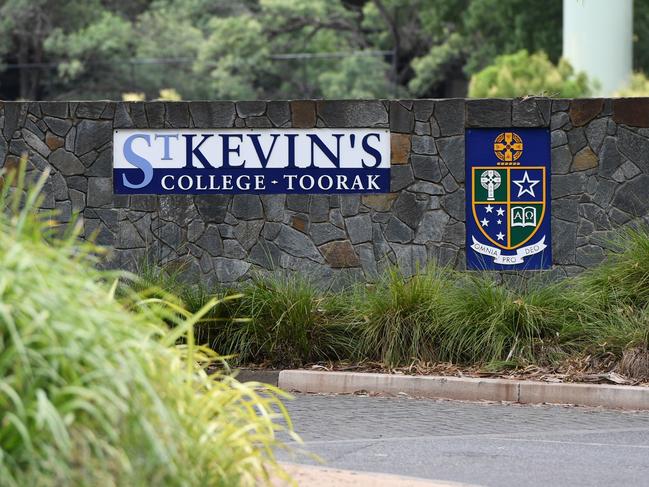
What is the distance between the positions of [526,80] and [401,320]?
16.6m

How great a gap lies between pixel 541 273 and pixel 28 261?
862 centimetres

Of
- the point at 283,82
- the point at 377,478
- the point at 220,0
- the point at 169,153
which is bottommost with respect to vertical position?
the point at 377,478

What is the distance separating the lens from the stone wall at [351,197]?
12.9 metres

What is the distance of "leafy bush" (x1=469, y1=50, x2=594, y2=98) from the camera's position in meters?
26.0

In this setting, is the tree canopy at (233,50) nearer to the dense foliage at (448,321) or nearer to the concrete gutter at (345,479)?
the dense foliage at (448,321)

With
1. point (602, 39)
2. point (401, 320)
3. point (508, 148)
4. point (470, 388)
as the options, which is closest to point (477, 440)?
point (470, 388)

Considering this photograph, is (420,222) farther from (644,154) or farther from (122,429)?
(122,429)

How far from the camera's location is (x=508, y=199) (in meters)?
12.8

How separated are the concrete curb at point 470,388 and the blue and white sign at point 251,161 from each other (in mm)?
2924

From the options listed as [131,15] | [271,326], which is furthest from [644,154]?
[131,15]

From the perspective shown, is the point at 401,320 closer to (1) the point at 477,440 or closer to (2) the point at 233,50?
(1) the point at 477,440

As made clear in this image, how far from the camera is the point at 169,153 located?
1305 cm

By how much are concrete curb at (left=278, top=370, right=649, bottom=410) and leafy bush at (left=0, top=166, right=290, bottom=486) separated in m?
5.47

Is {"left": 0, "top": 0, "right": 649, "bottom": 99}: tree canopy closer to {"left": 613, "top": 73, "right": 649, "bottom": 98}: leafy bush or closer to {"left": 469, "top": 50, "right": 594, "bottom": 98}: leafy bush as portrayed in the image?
{"left": 469, "top": 50, "right": 594, "bottom": 98}: leafy bush
